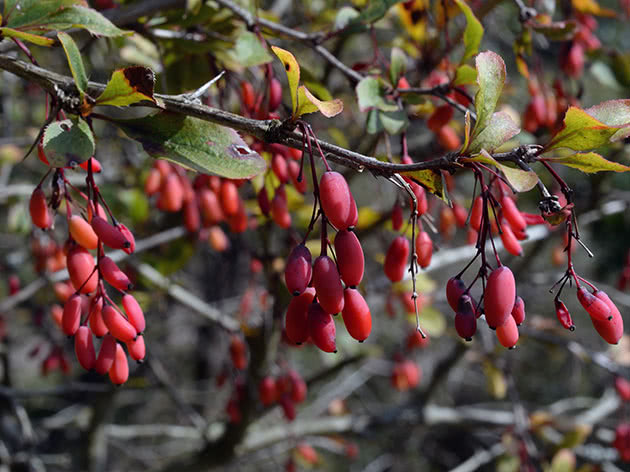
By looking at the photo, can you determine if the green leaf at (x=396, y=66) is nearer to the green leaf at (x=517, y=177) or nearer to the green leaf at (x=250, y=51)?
the green leaf at (x=250, y=51)

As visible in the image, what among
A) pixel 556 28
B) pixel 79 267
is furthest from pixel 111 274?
pixel 556 28

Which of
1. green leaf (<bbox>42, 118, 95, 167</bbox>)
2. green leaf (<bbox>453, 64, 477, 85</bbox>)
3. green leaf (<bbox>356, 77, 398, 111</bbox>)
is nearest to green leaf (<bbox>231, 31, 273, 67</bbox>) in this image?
green leaf (<bbox>356, 77, 398, 111</bbox>)

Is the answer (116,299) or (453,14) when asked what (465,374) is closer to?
(116,299)

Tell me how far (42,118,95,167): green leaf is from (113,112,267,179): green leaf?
0.08m

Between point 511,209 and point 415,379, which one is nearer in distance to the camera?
point 511,209

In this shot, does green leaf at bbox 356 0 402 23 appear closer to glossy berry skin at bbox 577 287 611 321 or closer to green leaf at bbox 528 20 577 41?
green leaf at bbox 528 20 577 41

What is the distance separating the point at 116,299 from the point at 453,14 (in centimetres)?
130

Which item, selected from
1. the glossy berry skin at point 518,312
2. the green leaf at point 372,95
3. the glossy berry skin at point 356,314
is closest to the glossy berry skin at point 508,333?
the glossy berry skin at point 518,312

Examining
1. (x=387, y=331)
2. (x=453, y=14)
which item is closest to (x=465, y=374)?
(x=387, y=331)

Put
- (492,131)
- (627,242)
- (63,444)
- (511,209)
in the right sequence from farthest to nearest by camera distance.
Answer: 1. (627,242)
2. (63,444)
3. (511,209)
4. (492,131)

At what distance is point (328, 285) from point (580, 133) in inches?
11.9

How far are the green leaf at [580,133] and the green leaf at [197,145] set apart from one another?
324 millimetres

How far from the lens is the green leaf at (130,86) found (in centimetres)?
65

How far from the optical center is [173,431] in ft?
7.48
